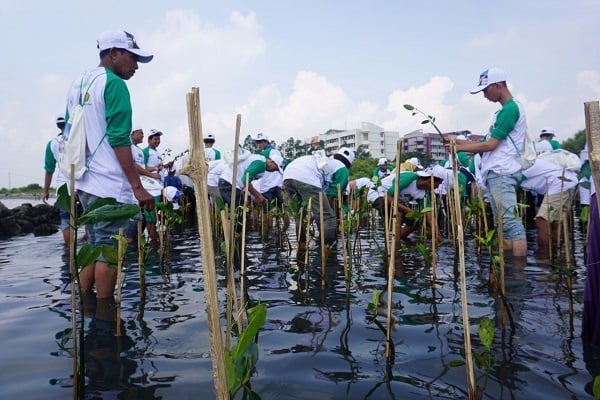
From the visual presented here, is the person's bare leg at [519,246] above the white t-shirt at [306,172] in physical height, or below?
below

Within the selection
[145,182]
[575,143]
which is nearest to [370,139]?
[575,143]

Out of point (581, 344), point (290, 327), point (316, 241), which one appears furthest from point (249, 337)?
point (316, 241)

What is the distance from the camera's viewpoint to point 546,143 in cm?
999

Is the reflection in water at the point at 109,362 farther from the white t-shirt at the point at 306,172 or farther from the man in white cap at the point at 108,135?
the white t-shirt at the point at 306,172

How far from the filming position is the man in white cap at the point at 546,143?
9969 millimetres

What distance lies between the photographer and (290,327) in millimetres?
3100

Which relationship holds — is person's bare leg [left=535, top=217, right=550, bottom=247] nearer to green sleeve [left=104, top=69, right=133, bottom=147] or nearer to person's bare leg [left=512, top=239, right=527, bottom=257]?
person's bare leg [left=512, top=239, right=527, bottom=257]

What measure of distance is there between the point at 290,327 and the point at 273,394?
99 cm

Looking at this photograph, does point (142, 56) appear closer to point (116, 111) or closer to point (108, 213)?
point (116, 111)

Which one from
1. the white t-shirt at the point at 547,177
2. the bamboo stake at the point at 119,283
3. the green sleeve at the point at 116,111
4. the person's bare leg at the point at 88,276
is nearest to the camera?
the bamboo stake at the point at 119,283

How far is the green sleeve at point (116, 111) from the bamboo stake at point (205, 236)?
1866mm

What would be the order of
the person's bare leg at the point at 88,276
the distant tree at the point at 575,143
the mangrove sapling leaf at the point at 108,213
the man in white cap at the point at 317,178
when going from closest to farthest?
the mangrove sapling leaf at the point at 108,213 → the person's bare leg at the point at 88,276 → the man in white cap at the point at 317,178 → the distant tree at the point at 575,143

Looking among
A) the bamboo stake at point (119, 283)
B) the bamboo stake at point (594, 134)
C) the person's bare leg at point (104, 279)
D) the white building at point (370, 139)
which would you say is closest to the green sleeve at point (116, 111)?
the bamboo stake at point (119, 283)

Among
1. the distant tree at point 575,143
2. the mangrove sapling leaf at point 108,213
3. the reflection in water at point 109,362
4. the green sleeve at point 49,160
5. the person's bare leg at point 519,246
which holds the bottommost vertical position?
the reflection in water at point 109,362
